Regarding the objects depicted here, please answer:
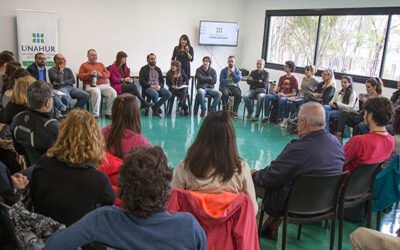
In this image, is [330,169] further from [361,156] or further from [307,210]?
[361,156]

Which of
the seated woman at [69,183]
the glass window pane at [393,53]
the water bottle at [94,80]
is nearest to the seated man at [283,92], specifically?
the glass window pane at [393,53]

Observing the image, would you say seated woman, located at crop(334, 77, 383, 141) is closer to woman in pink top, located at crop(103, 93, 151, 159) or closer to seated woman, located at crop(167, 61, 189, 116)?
seated woman, located at crop(167, 61, 189, 116)

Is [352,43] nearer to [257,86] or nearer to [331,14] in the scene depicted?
[331,14]

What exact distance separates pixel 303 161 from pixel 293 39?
695 centimetres

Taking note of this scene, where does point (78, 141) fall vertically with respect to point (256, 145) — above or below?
above

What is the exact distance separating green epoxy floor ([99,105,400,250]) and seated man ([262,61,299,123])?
0.36 meters

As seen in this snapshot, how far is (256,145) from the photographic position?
5.43 metres

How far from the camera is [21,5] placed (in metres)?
6.65

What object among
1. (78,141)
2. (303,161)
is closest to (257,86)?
(303,161)

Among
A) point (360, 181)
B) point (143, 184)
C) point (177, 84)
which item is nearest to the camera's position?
point (143, 184)

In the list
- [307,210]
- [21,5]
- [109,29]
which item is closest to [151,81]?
[109,29]

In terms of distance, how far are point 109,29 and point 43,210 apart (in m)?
6.55

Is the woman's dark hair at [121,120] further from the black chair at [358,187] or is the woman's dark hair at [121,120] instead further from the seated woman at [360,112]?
the seated woman at [360,112]

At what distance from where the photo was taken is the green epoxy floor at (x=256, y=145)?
9.66ft
